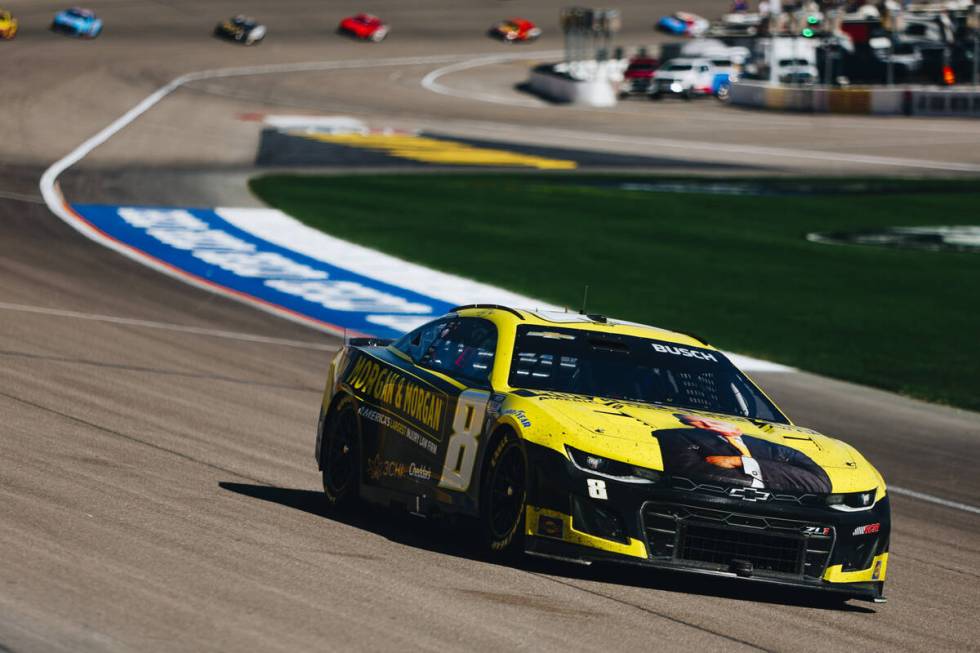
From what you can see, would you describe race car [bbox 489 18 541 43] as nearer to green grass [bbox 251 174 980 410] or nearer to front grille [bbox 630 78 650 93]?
front grille [bbox 630 78 650 93]

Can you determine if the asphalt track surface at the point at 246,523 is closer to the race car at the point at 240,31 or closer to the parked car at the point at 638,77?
the parked car at the point at 638,77

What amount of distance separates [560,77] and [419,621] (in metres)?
60.5

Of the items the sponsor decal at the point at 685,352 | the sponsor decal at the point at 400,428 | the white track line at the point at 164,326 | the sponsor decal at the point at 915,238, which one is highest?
the sponsor decal at the point at 685,352

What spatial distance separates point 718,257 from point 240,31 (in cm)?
4773

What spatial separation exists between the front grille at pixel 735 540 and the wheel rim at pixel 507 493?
683mm

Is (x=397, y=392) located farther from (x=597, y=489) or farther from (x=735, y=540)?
(x=735, y=540)

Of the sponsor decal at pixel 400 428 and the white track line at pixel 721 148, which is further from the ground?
the sponsor decal at pixel 400 428

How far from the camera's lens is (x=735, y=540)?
892 centimetres

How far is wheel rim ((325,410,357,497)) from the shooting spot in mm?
10906

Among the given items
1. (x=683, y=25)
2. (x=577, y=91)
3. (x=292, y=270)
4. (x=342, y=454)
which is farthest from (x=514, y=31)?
(x=342, y=454)

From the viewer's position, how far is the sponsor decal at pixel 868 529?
917 cm

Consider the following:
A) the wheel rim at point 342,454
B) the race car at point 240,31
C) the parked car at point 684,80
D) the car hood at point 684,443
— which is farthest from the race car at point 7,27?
the car hood at point 684,443

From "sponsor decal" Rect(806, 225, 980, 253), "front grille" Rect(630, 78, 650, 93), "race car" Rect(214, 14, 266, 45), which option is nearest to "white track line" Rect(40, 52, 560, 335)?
"race car" Rect(214, 14, 266, 45)

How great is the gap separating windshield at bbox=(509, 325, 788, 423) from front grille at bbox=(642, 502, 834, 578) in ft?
4.14
